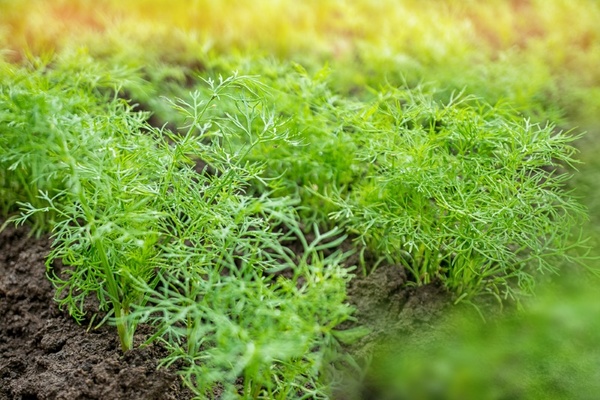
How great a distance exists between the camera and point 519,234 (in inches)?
83.0

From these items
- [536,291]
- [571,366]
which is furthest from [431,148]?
[571,366]

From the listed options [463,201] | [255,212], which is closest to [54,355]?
[255,212]

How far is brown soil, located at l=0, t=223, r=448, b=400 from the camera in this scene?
1.79m

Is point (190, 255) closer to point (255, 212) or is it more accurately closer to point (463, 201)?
point (255, 212)

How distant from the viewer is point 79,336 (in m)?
2.02

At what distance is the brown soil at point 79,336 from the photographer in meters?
1.79

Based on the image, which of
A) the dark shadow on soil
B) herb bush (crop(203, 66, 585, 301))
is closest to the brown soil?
the dark shadow on soil

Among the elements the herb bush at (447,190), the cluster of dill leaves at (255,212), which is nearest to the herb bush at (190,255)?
the cluster of dill leaves at (255,212)

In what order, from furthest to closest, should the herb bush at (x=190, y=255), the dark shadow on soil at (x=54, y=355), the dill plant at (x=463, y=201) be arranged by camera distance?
the dill plant at (x=463, y=201) → the dark shadow on soil at (x=54, y=355) → the herb bush at (x=190, y=255)

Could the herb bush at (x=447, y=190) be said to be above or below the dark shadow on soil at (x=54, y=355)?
above

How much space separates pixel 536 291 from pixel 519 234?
0.75ft

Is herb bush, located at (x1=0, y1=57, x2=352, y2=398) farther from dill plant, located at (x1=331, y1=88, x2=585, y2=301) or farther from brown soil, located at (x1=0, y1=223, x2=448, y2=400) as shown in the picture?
dill plant, located at (x1=331, y1=88, x2=585, y2=301)

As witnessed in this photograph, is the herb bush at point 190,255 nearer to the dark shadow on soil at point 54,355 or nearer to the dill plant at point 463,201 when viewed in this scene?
the dark shadow on soil at point 54,355

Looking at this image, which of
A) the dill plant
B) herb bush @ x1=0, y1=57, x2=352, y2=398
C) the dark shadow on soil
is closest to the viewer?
herb bush @ x1=0, y1=57, x2=352, y2=398
